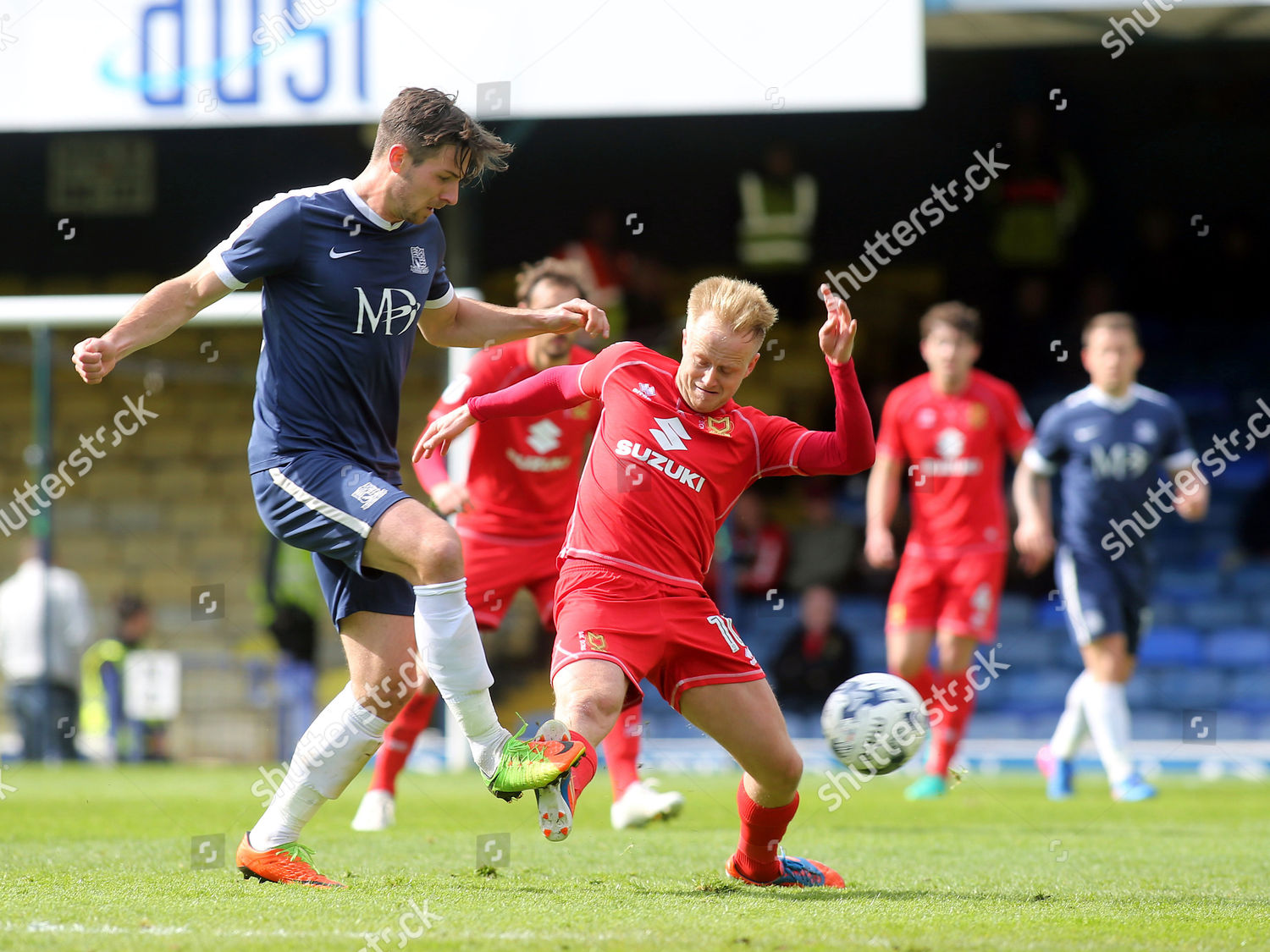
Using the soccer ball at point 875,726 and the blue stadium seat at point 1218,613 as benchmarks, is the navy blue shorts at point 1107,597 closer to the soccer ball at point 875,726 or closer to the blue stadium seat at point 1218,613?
the soccer ball at point 875,726

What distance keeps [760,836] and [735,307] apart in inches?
61.9

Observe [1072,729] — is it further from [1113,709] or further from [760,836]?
[760,836]

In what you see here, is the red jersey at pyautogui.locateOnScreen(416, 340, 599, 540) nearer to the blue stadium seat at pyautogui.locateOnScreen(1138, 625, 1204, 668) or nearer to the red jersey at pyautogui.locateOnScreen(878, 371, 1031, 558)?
the red jersey at pyautogui.locateOnScreen(878, 371, 1031, 558)

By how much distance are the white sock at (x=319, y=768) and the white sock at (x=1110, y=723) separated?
15.9ft

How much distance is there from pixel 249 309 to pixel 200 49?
1.83 m

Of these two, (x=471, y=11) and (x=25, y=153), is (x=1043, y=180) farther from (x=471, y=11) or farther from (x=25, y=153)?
(x=25, y=153)

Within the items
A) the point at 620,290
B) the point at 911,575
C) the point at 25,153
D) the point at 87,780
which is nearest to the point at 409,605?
the point at 911,575

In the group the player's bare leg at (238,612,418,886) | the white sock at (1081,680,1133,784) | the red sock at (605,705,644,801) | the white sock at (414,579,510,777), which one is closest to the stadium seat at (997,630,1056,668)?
the white sock at (1081,680,1133,784)

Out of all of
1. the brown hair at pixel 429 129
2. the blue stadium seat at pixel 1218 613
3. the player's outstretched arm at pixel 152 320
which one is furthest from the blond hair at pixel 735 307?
the blue stadium seat at pixel 1218 613

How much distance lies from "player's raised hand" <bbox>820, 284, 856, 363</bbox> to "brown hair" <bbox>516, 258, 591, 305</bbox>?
2257mm

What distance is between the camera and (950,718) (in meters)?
7.95

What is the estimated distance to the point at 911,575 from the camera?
320 inches

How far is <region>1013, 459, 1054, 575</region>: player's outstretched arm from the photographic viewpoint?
25.4 feet

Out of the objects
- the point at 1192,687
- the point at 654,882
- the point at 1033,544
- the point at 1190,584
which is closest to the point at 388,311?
the point at 654,882
